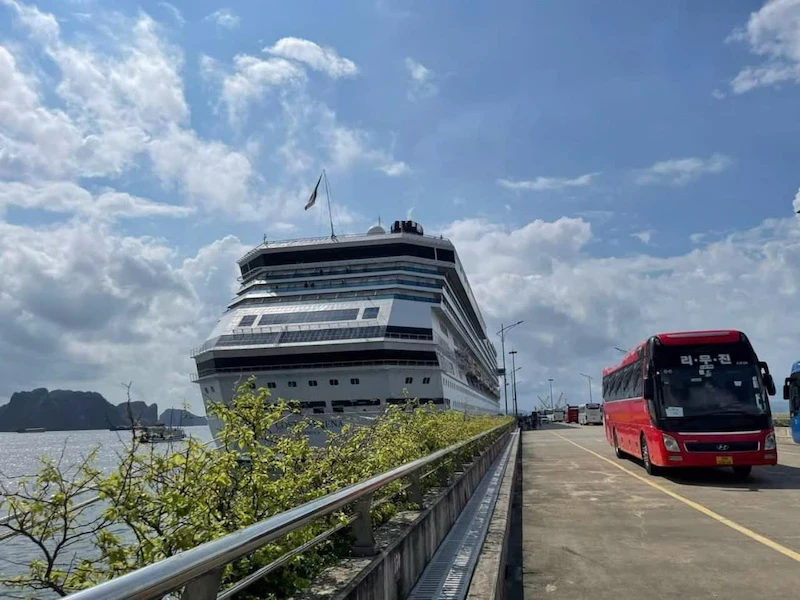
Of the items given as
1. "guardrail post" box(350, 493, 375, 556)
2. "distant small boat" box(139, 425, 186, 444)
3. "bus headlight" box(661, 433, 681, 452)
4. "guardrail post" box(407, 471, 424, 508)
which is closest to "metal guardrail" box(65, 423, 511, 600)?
"guardrail post" box(350, 493, 375, 556)

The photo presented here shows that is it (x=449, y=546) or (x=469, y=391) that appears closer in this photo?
(x=449, y=546)

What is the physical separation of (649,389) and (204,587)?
13569 mm

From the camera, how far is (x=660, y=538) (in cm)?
820

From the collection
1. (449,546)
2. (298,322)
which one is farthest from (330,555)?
(298,322)

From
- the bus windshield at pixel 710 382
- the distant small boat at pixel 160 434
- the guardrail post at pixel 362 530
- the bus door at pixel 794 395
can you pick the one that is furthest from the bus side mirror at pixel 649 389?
the distant small boat at pixel 160 434

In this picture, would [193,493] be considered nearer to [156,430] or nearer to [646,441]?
[156,430]

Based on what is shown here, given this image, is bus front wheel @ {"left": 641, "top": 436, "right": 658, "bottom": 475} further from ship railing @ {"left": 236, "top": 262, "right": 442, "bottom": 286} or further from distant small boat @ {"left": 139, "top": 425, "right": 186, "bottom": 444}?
ship railing @ {"left": 236, "top": 262, "right": 442, "bottom": 286}

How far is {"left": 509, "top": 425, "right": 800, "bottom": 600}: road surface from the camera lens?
20.0ft

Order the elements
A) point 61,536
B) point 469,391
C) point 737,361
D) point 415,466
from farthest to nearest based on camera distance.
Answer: point 469,391
point 737,361
point 415,466
point 61,536

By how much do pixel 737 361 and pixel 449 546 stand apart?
419 inches

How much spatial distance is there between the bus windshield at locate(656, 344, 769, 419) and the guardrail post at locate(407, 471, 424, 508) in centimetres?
935

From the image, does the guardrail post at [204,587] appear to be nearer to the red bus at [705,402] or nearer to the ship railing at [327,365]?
the red bus at [705,402]

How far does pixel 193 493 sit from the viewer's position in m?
3.59

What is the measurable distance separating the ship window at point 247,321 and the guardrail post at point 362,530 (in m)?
38.3
